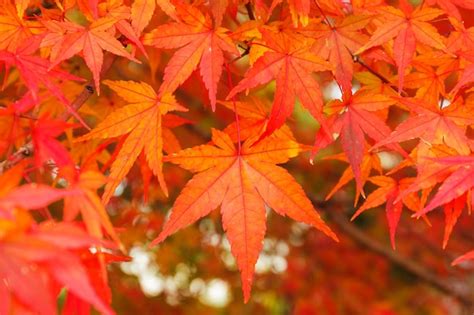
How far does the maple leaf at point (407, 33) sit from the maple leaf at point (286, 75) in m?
0.08

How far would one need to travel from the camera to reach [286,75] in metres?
1.06

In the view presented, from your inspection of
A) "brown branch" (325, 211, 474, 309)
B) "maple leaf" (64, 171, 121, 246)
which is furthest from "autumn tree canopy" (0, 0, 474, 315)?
"brown branch" (325, 211, 474, 309)

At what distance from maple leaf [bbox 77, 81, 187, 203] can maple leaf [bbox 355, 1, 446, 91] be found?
0.31 meters

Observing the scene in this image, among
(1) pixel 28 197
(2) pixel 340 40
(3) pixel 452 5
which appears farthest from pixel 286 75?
(1) pixel 28 197

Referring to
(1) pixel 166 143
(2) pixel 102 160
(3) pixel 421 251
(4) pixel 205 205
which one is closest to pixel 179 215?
(4) pixel 205 205

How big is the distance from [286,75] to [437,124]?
0.75ft

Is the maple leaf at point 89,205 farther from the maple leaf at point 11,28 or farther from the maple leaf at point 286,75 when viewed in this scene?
the maple leaf at point 11,28

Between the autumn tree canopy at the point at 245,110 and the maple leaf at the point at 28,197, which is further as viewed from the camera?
the autumn tree canopy at the point at 245,110

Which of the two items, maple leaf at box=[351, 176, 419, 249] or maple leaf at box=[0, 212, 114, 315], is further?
maple leaf at box=[351, 176, 419, 249]

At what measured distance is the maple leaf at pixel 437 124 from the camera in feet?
3.47

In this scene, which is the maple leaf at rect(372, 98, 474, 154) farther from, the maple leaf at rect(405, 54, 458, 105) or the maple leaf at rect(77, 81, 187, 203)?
the maple leaf at rect(77, 81, 187, 203)

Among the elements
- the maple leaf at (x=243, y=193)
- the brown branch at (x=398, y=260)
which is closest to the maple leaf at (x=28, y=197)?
the maple leaf at (x=243, y=193)

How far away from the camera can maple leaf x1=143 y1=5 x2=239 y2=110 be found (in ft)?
3.44

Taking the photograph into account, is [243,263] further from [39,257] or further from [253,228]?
[39,257]
